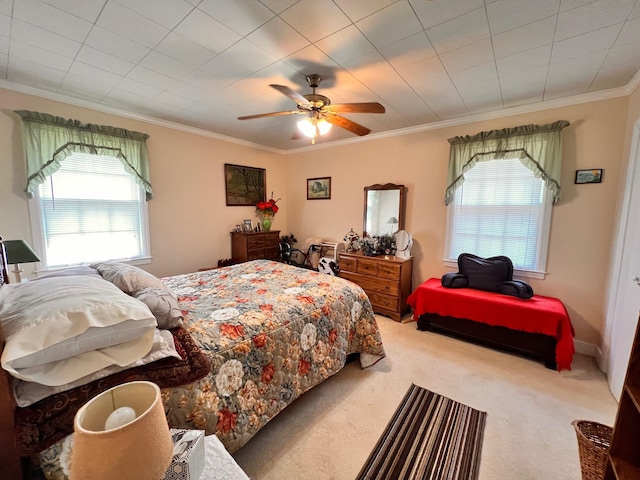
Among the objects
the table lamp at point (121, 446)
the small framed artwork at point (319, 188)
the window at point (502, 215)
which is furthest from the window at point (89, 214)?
the window at point (502, 215)

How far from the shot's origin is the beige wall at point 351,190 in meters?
2.54

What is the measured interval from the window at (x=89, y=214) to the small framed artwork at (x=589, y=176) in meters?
4.95

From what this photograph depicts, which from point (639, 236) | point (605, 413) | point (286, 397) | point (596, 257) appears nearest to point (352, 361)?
point (286, 397)

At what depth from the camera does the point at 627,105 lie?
2.40 metres

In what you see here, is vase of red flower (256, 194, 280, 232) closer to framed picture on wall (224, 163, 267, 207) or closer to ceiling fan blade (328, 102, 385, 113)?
framed picture on wall (224, 163, 267, 207)

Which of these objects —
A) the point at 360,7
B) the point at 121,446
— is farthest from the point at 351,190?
the point at 121,446

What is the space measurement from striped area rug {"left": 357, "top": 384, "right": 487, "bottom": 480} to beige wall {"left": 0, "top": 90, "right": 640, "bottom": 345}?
1.94 m

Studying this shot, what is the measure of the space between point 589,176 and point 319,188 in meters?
3.43

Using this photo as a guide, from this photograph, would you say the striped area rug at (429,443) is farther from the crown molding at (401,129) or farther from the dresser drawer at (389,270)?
the crown molding at (401,129)

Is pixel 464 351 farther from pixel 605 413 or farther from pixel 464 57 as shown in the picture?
pixel 464 57

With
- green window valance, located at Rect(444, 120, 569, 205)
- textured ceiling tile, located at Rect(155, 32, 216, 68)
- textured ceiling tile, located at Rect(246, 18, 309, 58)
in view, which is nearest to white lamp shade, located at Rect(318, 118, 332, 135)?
textured ceiling tile, located at Rect(246, 18, 309, 58)

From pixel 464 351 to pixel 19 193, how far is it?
189 inches

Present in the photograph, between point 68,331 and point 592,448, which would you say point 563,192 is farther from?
point 68,331

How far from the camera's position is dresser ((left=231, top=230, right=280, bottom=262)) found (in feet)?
13.9
